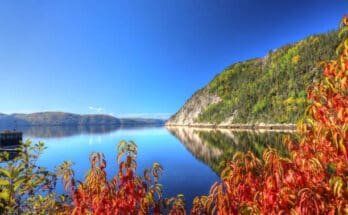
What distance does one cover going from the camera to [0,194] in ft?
13.7

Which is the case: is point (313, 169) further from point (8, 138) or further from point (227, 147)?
point (8, 138)

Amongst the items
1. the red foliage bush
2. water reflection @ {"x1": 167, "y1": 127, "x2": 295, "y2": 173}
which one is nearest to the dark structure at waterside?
water reflection @ {"x1": 167, "y1": 127, "x2": 295, "y2": 173}

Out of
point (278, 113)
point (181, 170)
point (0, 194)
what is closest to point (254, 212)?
point (0, 194)

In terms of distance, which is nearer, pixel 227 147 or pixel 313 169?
pixel 313 169

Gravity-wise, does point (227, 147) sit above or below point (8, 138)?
below

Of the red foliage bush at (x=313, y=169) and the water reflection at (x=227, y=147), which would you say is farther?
the water reflection at (x=227, y=147)

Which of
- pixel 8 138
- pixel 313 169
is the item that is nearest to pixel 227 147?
pixel 313 169

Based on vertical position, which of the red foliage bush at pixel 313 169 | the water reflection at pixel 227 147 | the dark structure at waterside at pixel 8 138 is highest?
the red foliage bush at pixel 313 169

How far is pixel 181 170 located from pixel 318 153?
4342 cm

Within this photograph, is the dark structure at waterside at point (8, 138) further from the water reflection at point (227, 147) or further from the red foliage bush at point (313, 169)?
the red foliage bush at point (313, 169)

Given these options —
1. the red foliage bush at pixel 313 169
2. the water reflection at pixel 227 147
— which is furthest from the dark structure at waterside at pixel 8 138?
the red foliage bush at pixel 313 169

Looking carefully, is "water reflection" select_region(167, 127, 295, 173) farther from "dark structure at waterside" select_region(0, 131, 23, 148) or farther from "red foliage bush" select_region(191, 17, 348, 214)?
"dark structure at waterside" select_region(0, 131, 23, 148)

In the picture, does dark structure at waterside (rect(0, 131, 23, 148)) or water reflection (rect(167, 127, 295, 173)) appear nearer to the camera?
water reflection (rect(167, 127, 295, 173))

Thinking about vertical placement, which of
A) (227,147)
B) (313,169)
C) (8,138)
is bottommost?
(227,147)
